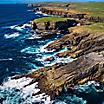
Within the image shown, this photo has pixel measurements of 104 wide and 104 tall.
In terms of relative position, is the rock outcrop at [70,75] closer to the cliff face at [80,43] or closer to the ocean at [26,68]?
the ocean at [26,68]

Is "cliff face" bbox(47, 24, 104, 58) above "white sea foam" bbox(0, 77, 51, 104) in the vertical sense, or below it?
above

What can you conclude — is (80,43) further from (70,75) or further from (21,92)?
(21,92)

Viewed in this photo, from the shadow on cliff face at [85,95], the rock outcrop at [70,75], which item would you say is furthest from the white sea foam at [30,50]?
the shadow on cliff face at [85,95]

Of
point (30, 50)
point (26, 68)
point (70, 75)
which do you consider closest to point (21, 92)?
point (70, 75)

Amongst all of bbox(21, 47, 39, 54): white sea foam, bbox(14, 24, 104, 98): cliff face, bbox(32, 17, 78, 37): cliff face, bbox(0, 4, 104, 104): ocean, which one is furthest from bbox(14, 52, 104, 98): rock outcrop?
bbox(32, 17, 78, 37): cliff face

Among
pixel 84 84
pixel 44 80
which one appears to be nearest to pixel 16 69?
pixel 44 80

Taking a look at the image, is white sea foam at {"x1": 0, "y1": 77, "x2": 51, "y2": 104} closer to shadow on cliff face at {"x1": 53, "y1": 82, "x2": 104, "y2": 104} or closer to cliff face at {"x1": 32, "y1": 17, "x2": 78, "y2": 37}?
shadow on cliff face at {"x1": 53, "y1": 82, "x2": 104, "y2": 104}

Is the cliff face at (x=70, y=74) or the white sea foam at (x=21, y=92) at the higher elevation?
the cliff face at (x=70, y=74)

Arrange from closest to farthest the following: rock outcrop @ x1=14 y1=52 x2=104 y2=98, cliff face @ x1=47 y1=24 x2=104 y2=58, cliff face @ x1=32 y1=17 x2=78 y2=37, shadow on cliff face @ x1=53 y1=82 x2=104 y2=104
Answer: shadow on cliff face @ x1=53 y1=82 x2=104 y2=104, rock outcrop @ x1=14 y1=52 x2=104 y2=98, cliff face @ x1=47 y1=24 x2=104 y2=58, cliff face @ x1=32 y1=17 x2=78 y2=37

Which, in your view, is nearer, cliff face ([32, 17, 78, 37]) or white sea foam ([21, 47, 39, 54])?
white sea foam ([21, 47, 39, 54])
